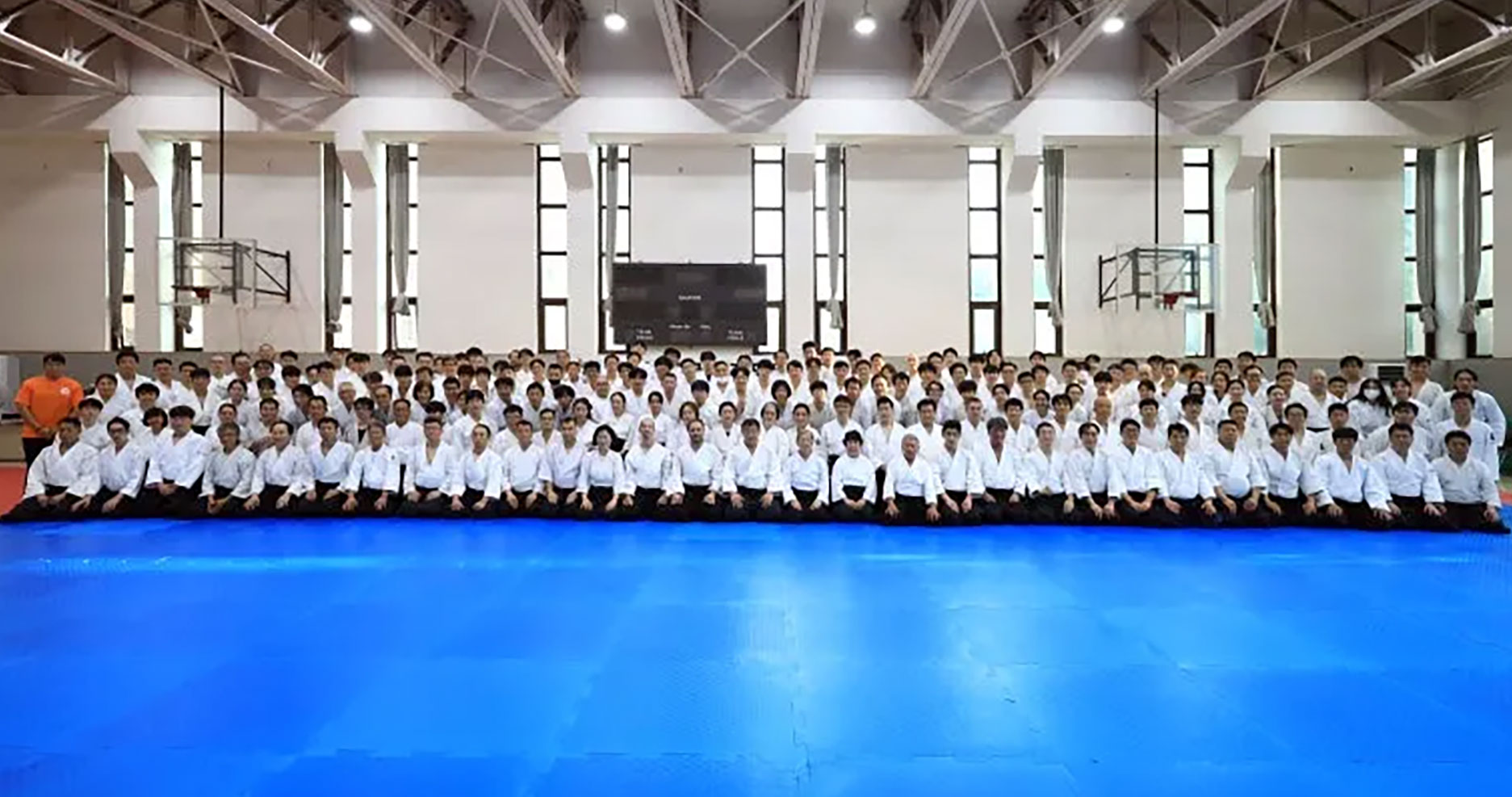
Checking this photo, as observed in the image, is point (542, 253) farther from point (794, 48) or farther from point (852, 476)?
point (852, 476)

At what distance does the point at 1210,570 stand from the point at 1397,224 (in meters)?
11.6

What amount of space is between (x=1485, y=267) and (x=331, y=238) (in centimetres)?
1742

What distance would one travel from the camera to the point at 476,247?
1372 centimetres

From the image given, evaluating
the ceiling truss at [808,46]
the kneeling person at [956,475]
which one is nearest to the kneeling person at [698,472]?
the kneeling person at [956,475]

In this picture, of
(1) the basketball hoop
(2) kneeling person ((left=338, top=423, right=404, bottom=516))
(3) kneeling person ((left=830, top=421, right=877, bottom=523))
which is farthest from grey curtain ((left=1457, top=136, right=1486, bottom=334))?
(2) kneeling person ((left=338, top=423, right=404, bottom=516))

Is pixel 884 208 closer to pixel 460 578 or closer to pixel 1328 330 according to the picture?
pixel 1328 330

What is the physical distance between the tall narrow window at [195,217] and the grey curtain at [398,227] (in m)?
2.41

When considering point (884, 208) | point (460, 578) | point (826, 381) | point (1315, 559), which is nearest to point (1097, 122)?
point (884, 208)

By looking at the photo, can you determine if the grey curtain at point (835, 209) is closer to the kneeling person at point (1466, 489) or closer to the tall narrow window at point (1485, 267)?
the kneeling person at point (1466, 489)

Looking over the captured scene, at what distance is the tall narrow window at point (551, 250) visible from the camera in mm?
13930

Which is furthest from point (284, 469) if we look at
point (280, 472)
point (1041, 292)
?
point (1041, 292)

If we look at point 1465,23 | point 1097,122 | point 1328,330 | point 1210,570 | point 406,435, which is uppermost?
point 1465,23

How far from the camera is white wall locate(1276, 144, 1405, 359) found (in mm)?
13898

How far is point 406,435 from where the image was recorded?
8406 millimetres
